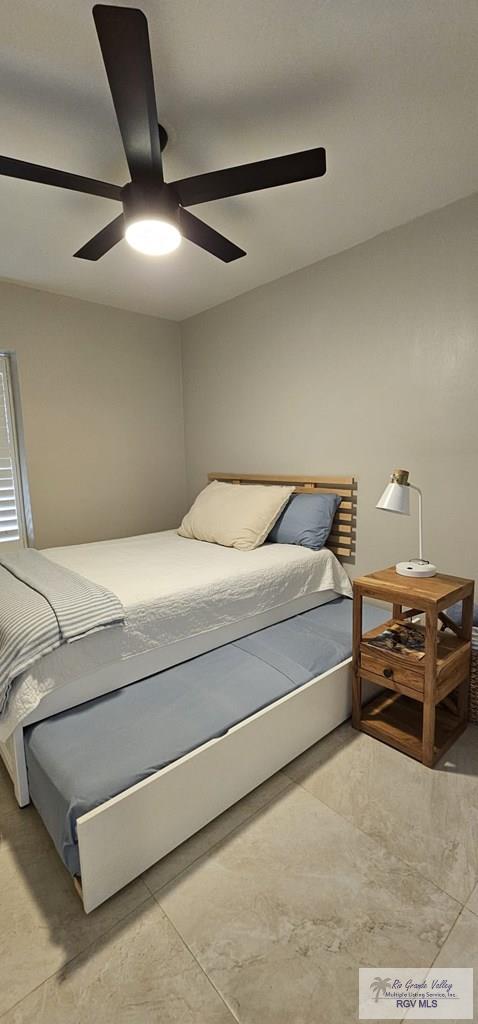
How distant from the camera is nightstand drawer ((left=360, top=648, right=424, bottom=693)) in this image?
5.48ft

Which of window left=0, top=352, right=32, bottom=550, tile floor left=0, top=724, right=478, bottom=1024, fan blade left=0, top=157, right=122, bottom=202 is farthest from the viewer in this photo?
window left=0, top=352, right=32, bottom=550

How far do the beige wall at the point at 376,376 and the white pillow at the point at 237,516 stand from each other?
1.23 feet

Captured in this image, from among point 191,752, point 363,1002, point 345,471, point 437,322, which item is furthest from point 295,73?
point 363,1002

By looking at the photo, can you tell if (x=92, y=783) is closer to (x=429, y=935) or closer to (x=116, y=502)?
(x=429, y=935)

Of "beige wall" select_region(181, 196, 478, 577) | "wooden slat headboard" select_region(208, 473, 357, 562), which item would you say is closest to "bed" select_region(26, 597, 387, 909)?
"wooden slat headboard" select_region(208, 473, 357, 562)

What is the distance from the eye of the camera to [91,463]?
132 inches

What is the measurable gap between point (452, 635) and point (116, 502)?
8.63ft

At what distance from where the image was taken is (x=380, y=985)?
38.5 inches

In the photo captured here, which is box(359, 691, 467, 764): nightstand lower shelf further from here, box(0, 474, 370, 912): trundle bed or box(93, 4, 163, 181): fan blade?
box(93, 4, 163, 181): fan blade

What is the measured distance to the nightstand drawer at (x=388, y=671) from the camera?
1.67m

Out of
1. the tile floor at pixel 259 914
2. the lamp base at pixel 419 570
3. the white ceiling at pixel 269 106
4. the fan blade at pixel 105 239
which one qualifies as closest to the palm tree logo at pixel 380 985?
the tile floor at pixel 259 914

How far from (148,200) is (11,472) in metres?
2.24

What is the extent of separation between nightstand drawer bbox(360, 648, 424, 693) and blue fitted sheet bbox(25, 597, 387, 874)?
14 cm

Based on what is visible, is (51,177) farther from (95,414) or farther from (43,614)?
(95,414)
